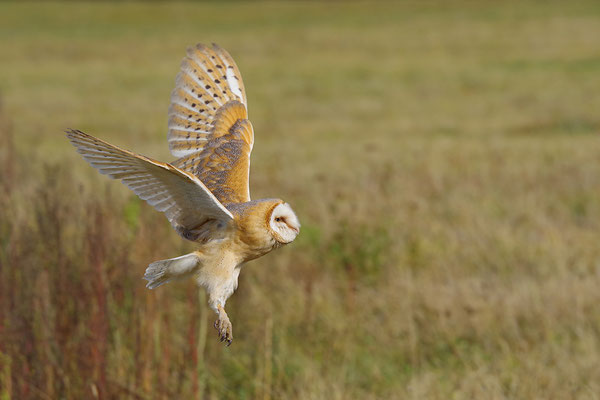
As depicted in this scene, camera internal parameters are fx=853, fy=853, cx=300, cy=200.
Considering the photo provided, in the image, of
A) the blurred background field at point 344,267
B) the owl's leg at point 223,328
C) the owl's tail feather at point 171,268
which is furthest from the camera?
the blurred background field at point 344,267

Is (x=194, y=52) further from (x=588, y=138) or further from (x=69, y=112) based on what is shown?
(x=69, y=112)

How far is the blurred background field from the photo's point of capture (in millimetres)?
4145

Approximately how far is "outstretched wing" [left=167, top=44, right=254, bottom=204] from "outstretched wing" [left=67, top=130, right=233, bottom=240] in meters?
0.49

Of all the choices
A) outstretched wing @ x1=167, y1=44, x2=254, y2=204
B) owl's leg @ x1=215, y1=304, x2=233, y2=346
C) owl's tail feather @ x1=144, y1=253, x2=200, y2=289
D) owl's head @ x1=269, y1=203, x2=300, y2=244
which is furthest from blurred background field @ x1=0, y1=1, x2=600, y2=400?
owl's head @ x1=269, y1=203, x2=300, y2=244

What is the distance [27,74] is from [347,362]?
75.4 ft

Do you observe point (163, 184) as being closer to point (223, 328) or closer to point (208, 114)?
point (223, 328)

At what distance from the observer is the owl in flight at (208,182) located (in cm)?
195

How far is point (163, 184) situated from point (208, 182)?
45 cm

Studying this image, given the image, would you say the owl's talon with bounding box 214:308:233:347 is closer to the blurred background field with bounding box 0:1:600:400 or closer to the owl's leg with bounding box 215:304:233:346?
the owl's leg with bounding box 215:304:233:346

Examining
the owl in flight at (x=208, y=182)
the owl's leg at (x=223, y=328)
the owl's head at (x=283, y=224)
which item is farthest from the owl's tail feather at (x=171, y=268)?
the owl's head at (x=283, y=224)

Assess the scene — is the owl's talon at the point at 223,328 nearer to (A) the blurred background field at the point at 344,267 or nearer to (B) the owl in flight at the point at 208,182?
(B) the owl in flight at the point at 208,182

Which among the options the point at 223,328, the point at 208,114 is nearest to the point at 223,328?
the point at 223,328

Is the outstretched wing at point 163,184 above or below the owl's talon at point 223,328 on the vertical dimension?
above

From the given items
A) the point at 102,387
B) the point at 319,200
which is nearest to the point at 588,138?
the point at 319,200
